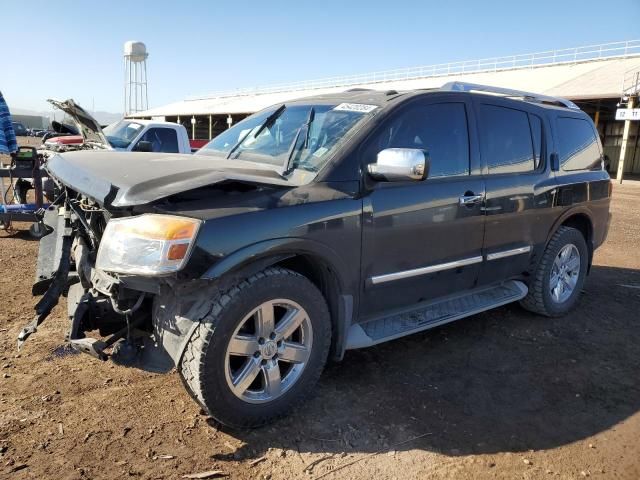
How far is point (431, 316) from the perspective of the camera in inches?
145

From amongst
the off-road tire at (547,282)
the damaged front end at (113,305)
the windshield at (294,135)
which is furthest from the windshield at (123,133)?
the off-road tire at (547,282)

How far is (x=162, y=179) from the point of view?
8.75ft

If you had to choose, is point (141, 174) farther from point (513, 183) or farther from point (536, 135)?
point (536, 135)

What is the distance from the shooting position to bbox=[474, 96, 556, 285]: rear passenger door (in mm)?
4051

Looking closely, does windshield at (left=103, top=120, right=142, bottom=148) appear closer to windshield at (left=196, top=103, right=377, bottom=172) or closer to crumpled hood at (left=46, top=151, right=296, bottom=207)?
windshield at (left=196, top=103, right=377, bottom=172)

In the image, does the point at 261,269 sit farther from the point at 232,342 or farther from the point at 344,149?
the point at 344,149

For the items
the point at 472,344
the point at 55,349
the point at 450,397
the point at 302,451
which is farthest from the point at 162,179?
the point at 472,344

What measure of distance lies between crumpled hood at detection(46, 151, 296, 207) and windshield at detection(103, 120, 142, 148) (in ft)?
23.6

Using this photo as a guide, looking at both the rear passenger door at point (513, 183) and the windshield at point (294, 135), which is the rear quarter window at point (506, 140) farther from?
the windshield at point (294, 135)

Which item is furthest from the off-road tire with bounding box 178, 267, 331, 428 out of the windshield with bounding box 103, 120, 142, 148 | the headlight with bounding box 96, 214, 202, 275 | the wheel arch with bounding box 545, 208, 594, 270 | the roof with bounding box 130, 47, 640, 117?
the roof with bounding box 130, 47, 640, 117

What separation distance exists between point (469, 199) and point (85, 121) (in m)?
8.18

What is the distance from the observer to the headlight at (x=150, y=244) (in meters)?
2.45

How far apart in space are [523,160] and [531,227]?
585mm

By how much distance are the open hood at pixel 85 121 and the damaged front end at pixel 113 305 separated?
6635 millimetres
